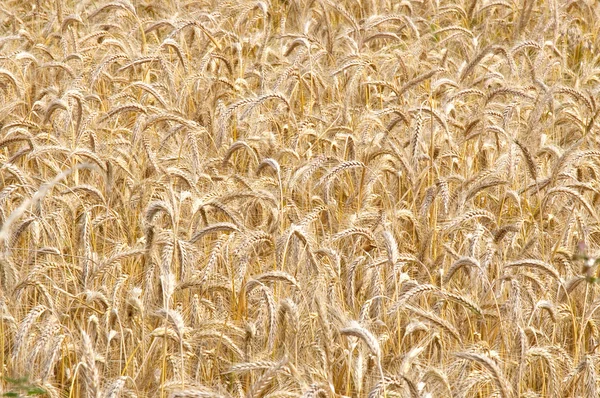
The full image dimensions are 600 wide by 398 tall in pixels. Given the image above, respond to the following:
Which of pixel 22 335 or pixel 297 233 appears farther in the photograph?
pixel 297 233

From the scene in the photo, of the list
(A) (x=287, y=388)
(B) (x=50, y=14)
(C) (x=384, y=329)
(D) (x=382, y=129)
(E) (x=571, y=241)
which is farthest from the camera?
(B) (x=50, y=14)

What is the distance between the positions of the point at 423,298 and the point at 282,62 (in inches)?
116

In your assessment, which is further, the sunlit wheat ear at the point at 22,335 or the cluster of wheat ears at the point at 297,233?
the cluster of wheat ears at the point at 297,233

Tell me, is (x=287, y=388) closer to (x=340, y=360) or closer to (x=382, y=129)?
(x=340, y=360)

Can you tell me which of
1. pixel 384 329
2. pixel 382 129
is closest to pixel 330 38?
pixel 382 129

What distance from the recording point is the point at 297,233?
324cm

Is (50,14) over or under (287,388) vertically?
over

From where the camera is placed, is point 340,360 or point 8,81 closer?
point 340,360

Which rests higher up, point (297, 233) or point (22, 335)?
point (297, 233)

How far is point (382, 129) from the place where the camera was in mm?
5102

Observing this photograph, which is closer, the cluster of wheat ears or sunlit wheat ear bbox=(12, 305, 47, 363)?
sunlit wheat ear bbox=(12, 305, 47, 363)

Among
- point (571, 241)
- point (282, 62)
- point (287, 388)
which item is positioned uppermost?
Result: point (282, 62)

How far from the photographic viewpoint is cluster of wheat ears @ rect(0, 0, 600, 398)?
305 centimetres

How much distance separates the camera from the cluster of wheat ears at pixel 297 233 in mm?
3053
